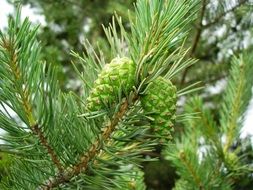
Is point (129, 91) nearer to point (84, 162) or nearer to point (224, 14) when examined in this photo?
point (84, 162)

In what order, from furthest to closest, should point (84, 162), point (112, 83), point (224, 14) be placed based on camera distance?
point (224, 14)
point (84, 162)
point (112, 83)

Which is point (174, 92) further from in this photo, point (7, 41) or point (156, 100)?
point (7, 41)

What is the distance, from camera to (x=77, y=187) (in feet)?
2.74

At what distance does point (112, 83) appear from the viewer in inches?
28.3

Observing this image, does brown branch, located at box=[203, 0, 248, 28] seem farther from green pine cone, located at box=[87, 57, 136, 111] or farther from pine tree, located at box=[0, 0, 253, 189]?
green pine cone, located at box=[87, 57, 136, 111]

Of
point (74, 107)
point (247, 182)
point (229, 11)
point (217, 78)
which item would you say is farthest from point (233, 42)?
point (74, 107)

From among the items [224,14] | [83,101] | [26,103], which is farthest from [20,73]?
[224,14]

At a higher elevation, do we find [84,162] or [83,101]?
[83,101]

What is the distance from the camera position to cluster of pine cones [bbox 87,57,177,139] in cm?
72

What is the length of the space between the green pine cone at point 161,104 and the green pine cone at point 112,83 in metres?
0.03

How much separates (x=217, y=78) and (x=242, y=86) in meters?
1.47

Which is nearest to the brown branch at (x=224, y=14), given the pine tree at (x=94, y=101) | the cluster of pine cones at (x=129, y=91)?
the pine tree at (x=94, y=101)

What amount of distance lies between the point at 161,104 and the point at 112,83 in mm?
84

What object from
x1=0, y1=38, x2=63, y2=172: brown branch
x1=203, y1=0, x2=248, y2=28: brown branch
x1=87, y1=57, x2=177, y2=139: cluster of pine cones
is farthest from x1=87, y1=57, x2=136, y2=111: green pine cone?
x1=203, y1=0, x2=248, y2=28: brown branch
